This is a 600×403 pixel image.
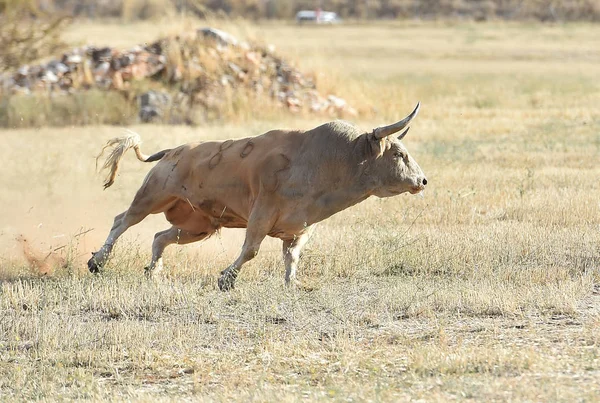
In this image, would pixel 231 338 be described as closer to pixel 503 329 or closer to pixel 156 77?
pixel 503 329

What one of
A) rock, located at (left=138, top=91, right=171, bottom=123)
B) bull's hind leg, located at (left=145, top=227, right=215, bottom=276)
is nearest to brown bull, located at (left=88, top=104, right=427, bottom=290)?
bull's hind leg, located at (left=145, top=227, right=215, bottom=276)

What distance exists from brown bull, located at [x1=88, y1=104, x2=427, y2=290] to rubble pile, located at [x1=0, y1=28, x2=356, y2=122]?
1492 cm

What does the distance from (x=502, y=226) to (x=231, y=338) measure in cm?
577

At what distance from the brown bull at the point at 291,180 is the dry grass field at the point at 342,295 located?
58cm

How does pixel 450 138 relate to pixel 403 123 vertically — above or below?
below

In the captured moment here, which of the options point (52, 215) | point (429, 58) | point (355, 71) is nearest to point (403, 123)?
point (52, 215)

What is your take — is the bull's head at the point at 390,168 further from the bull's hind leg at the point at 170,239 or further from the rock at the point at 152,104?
the rock at the point at 152,104

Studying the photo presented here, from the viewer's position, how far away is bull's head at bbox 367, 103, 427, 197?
1117 cm

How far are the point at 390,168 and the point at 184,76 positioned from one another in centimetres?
1772

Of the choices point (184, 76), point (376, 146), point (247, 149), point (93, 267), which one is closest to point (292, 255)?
point (247, 149)

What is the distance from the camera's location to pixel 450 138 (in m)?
23.7

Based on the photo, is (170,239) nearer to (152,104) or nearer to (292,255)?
(292,255)

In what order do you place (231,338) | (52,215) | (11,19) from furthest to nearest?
(11,19), (52,215), (231,338)

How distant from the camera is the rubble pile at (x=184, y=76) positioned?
27656 mm
